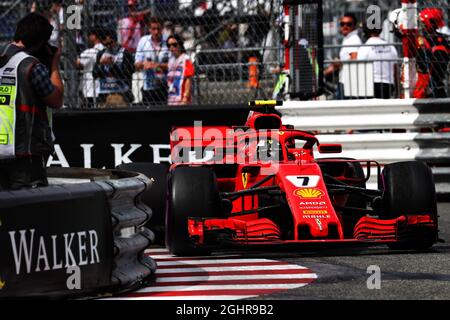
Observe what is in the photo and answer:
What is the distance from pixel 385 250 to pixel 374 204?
1.15ft

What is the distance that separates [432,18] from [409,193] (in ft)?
14.7

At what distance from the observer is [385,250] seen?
807cm

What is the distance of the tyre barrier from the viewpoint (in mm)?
5355

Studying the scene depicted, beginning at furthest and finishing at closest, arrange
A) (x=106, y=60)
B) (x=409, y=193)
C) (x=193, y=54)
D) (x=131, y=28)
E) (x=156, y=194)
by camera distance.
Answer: (x=193, y=54)
(x=106, y=60)
(x=131, y=28)
(x=156, y=194)
(x=409, y=193)

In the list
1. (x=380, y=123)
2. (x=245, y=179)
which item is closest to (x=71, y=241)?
(x=245, y=179)

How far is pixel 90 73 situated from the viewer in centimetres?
1188

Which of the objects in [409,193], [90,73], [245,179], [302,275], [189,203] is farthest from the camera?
[90,73]

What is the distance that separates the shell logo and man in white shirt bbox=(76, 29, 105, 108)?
4.54m

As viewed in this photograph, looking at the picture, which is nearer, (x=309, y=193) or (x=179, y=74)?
(x=309, y=193)

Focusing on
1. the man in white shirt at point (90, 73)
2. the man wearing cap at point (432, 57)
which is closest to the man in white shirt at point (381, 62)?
the man wearing cap at point (432, 57)

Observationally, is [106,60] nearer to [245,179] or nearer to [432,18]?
[432,18]

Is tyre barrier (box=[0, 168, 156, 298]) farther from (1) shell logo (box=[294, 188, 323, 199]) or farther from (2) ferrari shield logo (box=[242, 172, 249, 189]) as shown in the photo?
(2) ferrari shield logo (box=[242, 172, 249, 189])
